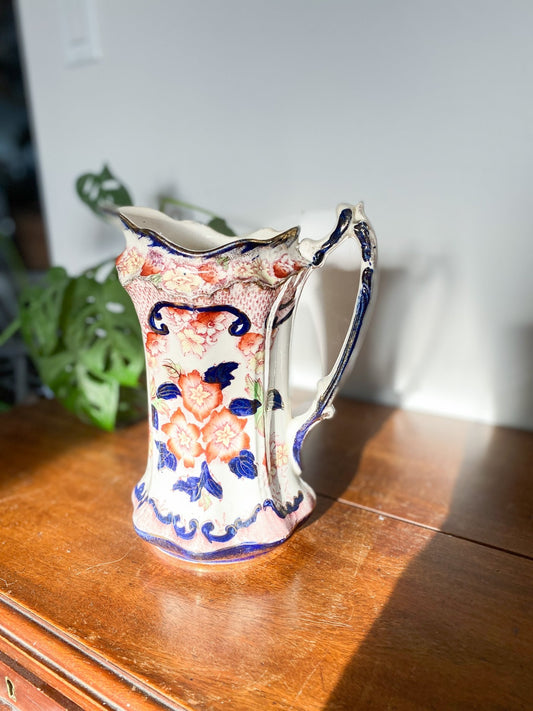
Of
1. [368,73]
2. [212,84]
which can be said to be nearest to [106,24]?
[212,84]

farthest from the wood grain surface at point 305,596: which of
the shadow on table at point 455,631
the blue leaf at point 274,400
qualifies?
the blue leaf at point 274,400

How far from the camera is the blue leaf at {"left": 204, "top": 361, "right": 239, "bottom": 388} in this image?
0.37 m

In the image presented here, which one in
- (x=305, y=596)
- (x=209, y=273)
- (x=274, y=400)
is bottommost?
(x=305, y=596)

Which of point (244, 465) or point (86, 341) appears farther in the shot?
point (86, 341)

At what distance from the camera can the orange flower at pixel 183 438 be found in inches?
15.4

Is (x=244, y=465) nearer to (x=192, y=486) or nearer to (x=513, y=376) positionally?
(x=192, y=486)

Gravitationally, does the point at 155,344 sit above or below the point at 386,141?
below

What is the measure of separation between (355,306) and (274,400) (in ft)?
0.29

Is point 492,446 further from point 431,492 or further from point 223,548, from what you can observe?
point 223,548

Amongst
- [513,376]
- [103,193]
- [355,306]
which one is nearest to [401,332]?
[513,376]

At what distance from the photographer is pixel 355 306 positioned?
39cm

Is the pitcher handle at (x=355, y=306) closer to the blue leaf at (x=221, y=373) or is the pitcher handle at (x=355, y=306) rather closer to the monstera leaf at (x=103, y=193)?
the blue leaf at (x=221, y=373)

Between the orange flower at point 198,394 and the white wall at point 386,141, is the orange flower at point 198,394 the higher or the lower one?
the lower one

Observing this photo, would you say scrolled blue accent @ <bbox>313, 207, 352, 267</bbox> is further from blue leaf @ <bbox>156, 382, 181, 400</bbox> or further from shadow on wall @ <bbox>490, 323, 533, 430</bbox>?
shadow on wall @ <bbox>490, 323, 533, 430</bbox>
